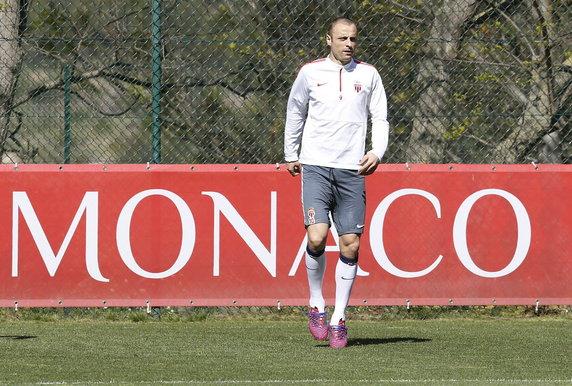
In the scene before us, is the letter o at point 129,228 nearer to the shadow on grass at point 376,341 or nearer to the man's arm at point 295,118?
the shadow on grass at point 376,341

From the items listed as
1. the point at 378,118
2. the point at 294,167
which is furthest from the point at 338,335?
the point at 378,118

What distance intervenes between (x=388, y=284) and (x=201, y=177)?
5.31ft

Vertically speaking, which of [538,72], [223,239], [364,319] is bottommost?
[364,319]

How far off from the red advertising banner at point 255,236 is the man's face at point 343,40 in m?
2.08

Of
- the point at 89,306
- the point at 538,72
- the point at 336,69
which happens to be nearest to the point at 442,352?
the point at 336,69

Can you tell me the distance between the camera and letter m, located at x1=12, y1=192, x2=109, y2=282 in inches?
350

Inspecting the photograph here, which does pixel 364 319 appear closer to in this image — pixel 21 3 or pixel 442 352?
pixel 442 352

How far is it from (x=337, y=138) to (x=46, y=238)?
2799 mm

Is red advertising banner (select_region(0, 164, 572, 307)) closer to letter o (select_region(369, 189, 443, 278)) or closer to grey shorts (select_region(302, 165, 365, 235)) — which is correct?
letter o (select_region(369, 189, 443, 278))

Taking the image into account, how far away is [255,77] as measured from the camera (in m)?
10.2

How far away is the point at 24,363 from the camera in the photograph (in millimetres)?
6598

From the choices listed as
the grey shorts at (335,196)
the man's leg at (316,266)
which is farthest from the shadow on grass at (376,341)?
the grey shorts at (335,196)

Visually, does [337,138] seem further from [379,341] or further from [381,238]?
[381,238]

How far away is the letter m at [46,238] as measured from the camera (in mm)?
8898
